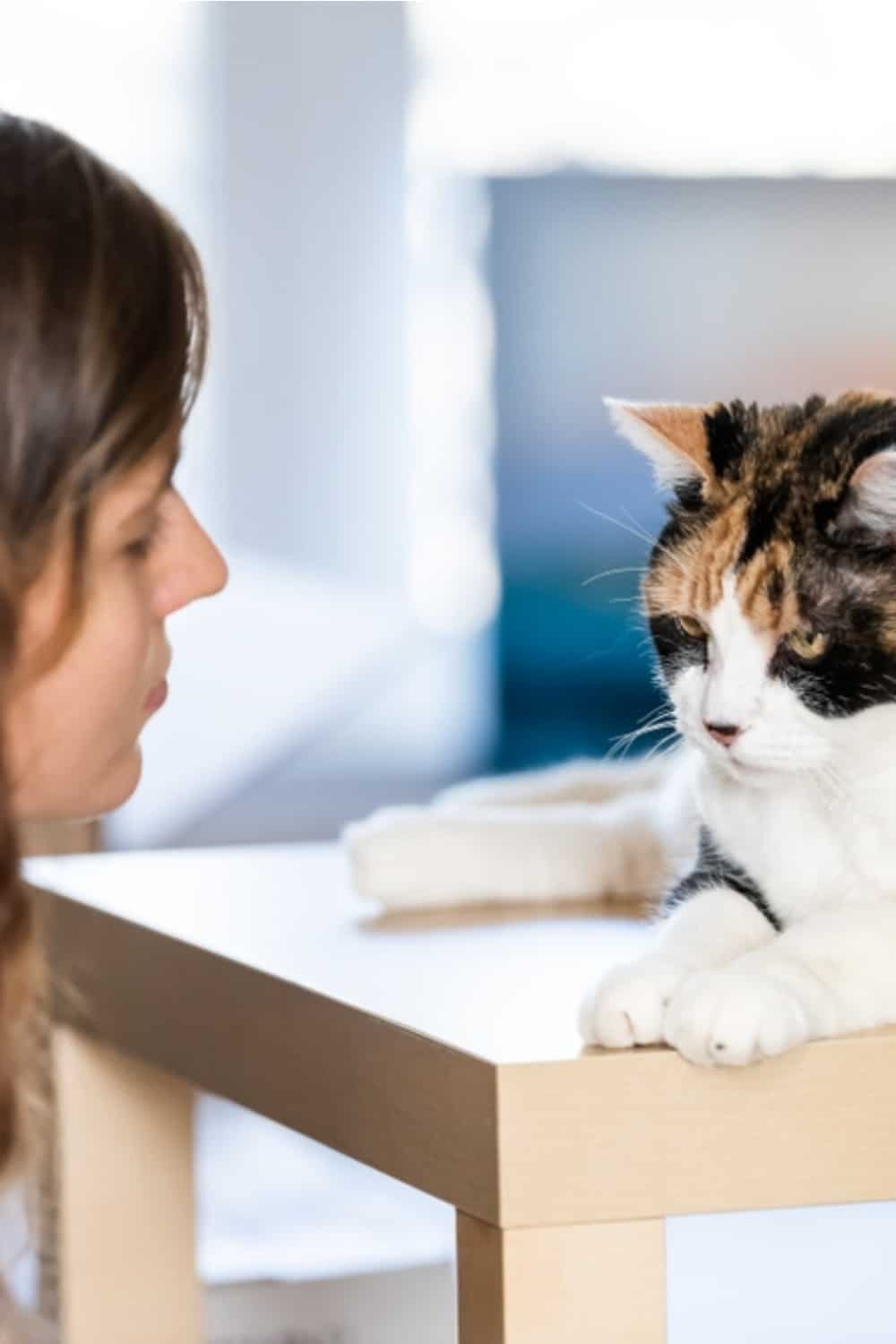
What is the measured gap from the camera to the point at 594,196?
2.62 meters

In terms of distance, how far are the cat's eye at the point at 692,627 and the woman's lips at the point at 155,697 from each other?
0.24 m

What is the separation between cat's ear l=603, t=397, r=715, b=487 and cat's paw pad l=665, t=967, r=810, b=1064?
0.25 metres

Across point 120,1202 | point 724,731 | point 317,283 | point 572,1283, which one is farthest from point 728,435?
point 317,283

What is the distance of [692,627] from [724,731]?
58mm

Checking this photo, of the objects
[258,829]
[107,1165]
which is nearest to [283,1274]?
[107,1165]

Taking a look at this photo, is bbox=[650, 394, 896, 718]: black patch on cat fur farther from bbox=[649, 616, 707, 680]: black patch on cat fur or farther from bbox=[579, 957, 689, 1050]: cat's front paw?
bbox=[579, 957, 689, 1050]: cat's front paw

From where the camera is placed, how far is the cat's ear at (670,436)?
87 cm

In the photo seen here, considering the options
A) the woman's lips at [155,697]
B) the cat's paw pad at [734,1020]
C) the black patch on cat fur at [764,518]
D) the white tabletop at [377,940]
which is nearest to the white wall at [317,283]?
the white tabletop at [377,940]

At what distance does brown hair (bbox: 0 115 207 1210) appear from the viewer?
71cm

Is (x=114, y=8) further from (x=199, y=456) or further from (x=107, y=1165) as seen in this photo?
(x=107, y=1165)

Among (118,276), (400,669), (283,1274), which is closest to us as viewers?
(118,276)

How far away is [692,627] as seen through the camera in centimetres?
87

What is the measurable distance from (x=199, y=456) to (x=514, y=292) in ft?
1.59

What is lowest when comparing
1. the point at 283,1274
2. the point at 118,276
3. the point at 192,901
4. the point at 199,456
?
the point at 283,1274
